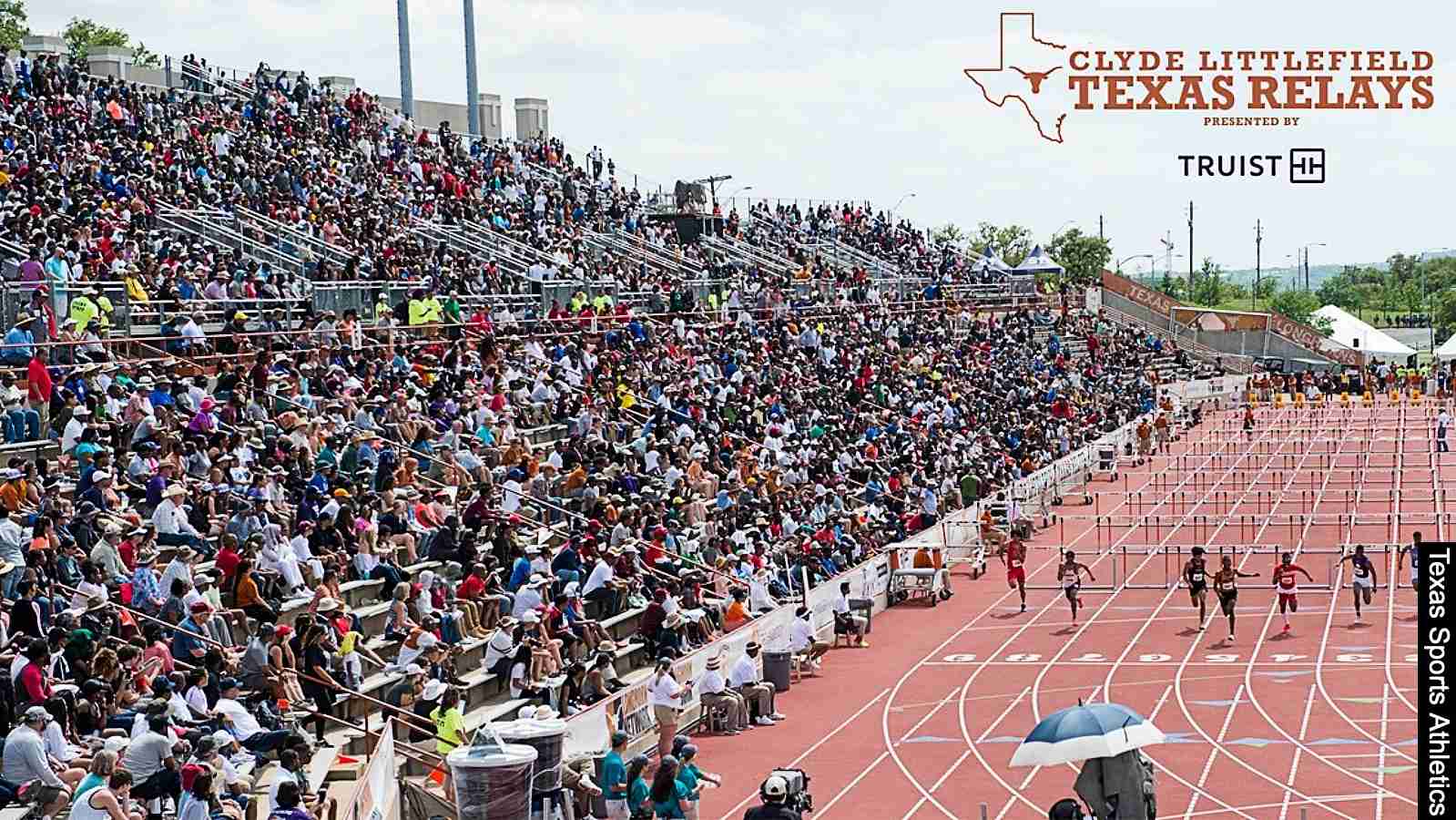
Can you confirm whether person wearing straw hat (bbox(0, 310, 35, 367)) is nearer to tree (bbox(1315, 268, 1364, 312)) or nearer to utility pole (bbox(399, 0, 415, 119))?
utility pole (bbox(399, 0, 415, 119))

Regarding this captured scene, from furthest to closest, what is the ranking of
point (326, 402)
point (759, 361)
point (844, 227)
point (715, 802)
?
point (844, 227) < point (759, 361) < point (326, 402) < point (715, 802)

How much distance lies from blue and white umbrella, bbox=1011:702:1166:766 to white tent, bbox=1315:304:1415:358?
3125 inches

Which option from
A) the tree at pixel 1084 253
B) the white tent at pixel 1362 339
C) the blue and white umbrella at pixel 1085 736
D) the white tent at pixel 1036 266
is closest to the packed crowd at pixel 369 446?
the blue and white umbrella at pixel 1085 736

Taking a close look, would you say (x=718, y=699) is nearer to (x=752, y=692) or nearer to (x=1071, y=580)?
(x=752, y=692)

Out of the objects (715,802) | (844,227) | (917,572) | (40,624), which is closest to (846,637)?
(917,572)

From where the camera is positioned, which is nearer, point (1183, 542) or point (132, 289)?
point (132, 289)

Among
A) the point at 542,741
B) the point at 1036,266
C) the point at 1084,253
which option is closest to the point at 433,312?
the point at 542,741

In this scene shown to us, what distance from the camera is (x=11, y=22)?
272ft

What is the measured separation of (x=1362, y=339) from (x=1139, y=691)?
246 feet

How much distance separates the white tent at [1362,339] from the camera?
92.4 meters

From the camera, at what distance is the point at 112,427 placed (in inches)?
922

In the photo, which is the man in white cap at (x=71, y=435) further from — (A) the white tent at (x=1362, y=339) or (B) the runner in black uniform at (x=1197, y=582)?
(A) the white tent at (x=1362, y=339)

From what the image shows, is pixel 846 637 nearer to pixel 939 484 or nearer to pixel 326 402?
pixel 326 402

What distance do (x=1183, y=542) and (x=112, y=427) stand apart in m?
21.7
